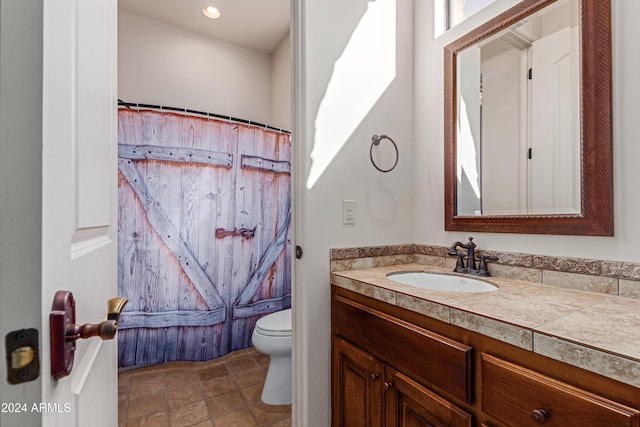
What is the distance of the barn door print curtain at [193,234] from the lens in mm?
2102

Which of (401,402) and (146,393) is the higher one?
(401,402)

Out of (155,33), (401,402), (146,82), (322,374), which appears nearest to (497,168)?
(401,402)

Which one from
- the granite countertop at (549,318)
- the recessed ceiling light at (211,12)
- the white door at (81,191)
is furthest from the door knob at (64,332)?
the recessed ceiling light at (211,12)

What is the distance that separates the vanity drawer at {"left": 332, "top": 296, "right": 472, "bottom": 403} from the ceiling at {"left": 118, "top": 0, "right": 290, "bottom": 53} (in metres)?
2.59

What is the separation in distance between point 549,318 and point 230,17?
10.3 ft

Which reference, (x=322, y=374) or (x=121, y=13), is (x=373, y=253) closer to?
(x=322, y=374)

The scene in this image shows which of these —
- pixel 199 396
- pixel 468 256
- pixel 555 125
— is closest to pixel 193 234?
pixel 199 396

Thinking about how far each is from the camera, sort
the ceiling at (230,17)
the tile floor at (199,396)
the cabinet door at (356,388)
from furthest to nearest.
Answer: the ceiling at (230,17) → the tile floor at (199,396) → the cabinet door at (356,388)

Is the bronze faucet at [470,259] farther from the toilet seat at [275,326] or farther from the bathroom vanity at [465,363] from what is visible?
the toilet seat at [275,326]

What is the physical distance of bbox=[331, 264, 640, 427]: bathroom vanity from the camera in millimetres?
607

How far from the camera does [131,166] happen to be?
2.09 meters

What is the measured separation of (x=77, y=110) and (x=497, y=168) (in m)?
1.52

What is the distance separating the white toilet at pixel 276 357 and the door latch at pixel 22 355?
158 centimetres

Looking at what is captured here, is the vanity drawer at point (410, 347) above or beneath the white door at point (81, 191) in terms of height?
beneath
